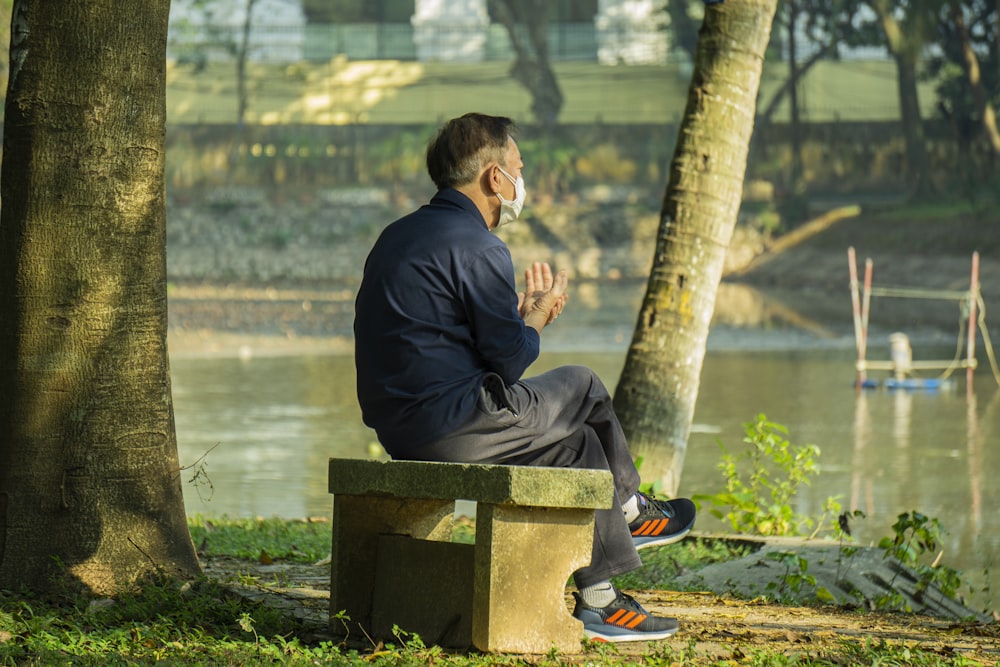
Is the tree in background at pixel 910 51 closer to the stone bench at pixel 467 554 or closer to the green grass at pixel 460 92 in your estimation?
the green grass at pixel 460 92

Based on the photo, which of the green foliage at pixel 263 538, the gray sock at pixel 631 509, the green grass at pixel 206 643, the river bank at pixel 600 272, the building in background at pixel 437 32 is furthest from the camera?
the building in background at pixel 437 32

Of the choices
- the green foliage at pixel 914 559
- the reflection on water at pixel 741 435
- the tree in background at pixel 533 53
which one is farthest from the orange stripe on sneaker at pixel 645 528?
the tree in background at pixel 533 53

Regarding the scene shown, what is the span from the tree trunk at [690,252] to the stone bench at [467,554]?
8.77ft

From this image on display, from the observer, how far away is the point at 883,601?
5363mm

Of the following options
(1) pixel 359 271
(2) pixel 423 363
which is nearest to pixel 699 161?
(2) pixel 423 363

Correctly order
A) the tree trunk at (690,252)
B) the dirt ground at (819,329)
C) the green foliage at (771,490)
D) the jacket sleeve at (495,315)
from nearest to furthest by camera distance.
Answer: the jacket sleeve at (495,315)
the dirt ground at (819,329)
the green foliage at (771,490)
the tree trunk at (690,252)

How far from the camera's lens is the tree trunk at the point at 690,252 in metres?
6.97

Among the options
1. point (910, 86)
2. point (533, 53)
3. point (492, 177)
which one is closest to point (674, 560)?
point (492, 177)

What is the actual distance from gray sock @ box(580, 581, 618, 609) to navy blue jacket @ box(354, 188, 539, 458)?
2.22ft

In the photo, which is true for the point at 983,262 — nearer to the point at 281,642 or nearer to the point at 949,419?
the point at 949,419

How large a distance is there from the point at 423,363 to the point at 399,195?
39.6m

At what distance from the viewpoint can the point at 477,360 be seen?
4207 millimetres

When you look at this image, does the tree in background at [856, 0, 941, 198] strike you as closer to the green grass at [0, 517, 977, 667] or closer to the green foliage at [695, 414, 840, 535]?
the green foliage at [695, 414, 840, 535]

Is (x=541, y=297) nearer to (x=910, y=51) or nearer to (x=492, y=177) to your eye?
(x=492, y=177)
